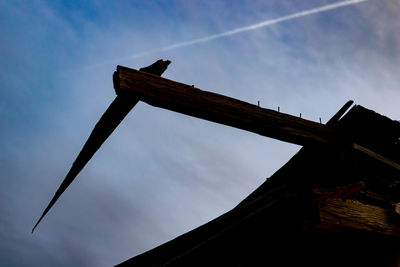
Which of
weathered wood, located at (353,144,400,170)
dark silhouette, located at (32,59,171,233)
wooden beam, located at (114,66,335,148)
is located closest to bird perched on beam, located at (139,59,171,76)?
wooden beam, located at (114,66,335,148)

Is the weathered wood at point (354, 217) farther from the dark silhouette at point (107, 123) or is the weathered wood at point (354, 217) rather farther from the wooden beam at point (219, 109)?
the dark silhouette at point (107, 123)

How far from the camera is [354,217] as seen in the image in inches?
112

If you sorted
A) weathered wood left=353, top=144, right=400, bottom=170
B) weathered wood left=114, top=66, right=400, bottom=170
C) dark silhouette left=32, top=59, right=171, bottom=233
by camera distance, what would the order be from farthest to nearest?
weathered wood left=353, top=144, right=400, bottom=170
weathered wood left=114, top=66, right=400, bottom=170
dark silhouette left=32, top=59, right=171, bottom=233

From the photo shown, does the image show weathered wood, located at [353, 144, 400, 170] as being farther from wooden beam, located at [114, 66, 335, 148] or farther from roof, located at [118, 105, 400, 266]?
wooden beam, located at [114, 66, 335, 148]

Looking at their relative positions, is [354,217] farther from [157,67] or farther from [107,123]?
[107,123]

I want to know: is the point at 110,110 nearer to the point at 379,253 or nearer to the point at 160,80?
the point at 160,80

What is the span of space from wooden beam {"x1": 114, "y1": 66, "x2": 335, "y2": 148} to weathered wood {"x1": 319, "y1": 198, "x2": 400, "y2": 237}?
2.27 feet

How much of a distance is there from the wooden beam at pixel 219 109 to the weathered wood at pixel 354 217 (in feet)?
2.27

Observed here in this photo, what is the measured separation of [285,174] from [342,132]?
1.32 m

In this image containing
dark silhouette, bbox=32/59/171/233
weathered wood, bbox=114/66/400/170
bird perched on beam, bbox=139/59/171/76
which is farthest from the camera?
bird perched on beam, bbox=139/59/171/76

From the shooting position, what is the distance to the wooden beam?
2430 mm

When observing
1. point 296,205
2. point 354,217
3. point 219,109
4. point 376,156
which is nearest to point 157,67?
point 219,109

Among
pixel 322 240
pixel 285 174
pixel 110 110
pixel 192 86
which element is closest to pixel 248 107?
pixel 192 86

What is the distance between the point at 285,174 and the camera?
4438 mm
